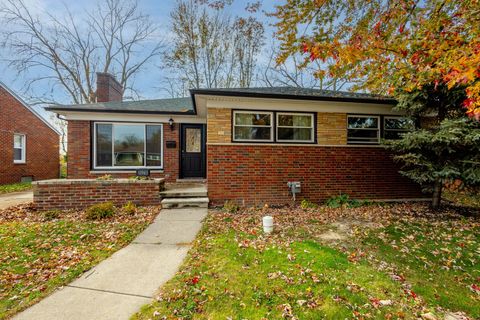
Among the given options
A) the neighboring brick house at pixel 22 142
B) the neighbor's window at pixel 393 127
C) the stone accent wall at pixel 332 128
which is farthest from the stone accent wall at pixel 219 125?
the neighboring brick house at pixel 22 142

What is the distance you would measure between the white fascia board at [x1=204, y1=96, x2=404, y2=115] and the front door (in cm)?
287

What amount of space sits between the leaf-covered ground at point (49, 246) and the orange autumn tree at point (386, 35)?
16.0 ft

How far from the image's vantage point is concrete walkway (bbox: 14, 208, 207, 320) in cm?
216

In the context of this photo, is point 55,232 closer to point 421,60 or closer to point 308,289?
point 308,289

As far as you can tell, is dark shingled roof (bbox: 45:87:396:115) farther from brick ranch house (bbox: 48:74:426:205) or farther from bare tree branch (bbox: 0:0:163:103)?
bare tree branch (bbox: 0:0:163:103)

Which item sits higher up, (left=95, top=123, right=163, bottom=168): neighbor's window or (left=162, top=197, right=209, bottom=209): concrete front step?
(left=95, top=123, right=163, bottom=168): neighbor's window

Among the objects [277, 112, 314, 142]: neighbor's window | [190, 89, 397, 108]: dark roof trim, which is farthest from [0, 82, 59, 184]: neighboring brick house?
[277, 112, 314, 142]: neighbor's window

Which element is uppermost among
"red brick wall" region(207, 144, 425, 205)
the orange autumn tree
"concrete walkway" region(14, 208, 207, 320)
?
the orange autumn tree

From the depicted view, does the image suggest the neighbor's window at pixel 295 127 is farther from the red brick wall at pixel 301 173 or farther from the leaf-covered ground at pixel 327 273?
the leaf-covered ground at pixel 327 273

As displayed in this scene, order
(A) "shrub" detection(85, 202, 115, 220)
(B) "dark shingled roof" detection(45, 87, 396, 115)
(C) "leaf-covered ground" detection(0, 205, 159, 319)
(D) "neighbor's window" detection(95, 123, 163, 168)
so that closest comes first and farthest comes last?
(C) "leaf-covered ground" detection(0, 205, 159, 319)
(A) "shrub" detection(85, 202, 115, 220)
(B) "dark shingled roof" detection(45, 87, 396, 115)
(D) "neighbor's window" detection(95, 123, 163, 168)

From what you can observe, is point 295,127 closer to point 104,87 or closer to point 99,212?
point 99,212

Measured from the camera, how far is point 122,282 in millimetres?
2672

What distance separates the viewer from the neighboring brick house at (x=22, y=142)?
37.2 ft

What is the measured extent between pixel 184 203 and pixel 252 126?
309 centimetres
